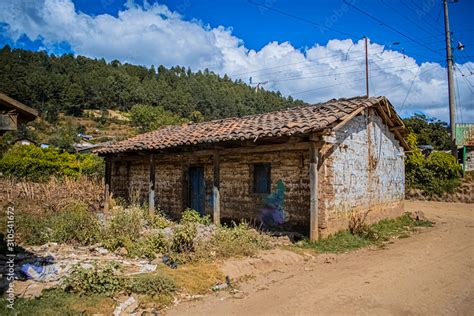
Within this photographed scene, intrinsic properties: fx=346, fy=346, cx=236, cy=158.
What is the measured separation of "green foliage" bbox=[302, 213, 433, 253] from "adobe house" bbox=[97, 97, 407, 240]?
29cm

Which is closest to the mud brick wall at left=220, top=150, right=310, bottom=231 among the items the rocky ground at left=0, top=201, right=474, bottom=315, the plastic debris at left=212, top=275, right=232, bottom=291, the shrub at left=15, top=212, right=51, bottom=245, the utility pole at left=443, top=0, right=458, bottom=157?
the rocky ground at left=0, top=201, right=474, bottom=315

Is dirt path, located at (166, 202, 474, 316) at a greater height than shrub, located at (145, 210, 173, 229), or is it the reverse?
shrub, located at (145, 210, 173, 229)

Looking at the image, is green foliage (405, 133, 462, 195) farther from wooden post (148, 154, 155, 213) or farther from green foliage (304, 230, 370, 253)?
wooden post (148, 154, 155, 213)

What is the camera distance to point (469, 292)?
5.28 metres

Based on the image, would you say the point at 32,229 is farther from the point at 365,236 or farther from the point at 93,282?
the point at 365,236

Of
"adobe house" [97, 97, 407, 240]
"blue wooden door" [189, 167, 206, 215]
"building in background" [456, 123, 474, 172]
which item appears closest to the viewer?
"adobe house" [97, 97, 407, 240]

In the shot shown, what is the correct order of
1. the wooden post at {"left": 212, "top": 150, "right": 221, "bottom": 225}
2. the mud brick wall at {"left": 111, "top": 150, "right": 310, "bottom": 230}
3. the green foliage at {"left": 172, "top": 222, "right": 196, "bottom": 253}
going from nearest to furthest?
the green foliage at {"left": 172, "top": 222, "right": 196, "bottom": 253}, the mud brick wall at {"left": 111, "top": 150, "right": 310, "bottom": 230}, the wooden post at {"left": 212, "top": 150, "right": 221, "bottom": 225}

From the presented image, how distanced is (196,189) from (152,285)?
747cm

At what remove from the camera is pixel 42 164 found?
23781 millimetres

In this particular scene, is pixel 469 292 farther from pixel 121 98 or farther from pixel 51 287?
pixel 121 98

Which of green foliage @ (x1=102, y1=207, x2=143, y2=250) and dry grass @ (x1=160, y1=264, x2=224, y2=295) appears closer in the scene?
dry grass @ (x1=160, y1=264, x2=224, y2=295)

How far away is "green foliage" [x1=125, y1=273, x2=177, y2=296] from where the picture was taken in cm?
518

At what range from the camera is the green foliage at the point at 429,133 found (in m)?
33.1

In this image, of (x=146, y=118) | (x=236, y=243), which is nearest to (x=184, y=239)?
(x=236, y=243)
